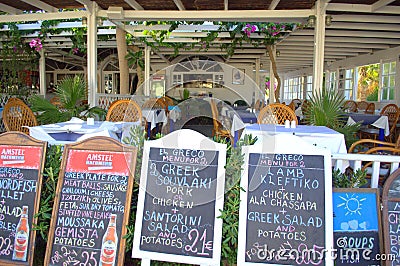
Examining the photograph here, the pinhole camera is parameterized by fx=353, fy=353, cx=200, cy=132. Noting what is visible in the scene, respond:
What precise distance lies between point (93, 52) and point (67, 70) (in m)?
10.4

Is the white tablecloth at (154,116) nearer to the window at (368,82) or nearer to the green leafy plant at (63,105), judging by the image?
the green leafy plant at (63,105)

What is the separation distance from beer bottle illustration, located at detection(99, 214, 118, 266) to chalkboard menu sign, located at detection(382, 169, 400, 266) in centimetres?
147

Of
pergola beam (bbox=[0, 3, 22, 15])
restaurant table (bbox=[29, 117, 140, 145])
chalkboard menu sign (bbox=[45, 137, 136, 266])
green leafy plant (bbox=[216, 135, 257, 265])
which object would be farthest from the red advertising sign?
pergola beam (bbox=[0, 3, 22, 15])

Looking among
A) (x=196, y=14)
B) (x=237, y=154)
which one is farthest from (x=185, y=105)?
(x=196, y=14)

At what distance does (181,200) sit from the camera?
2.01m

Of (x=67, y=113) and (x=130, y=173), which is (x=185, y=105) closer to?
(x=130, y=173)

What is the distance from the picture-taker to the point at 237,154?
2.11 m

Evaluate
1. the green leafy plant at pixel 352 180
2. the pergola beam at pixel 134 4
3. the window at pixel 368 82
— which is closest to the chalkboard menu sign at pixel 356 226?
the green leafy plant at pixel 352 180

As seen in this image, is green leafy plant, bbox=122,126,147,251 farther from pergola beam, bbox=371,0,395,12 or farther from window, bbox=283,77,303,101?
window, bbox=283,77,303,101

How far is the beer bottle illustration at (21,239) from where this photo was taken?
2061 mm

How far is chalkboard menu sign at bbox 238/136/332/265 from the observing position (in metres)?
1.89

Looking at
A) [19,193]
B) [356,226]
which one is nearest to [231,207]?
[356,226]

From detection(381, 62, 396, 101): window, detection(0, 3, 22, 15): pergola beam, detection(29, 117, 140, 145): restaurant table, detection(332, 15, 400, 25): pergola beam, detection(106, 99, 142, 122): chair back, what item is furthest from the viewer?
detection(381, 62, 396, 101): window

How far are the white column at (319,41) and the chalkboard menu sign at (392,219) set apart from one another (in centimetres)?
340
